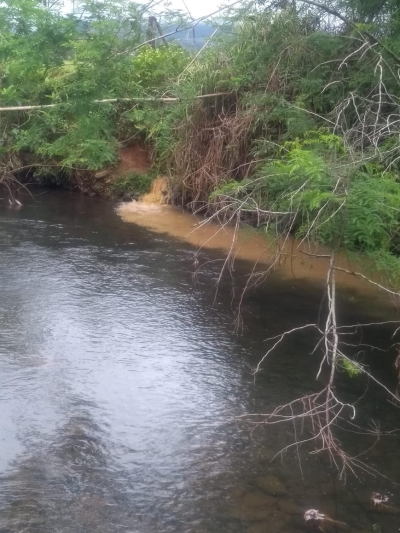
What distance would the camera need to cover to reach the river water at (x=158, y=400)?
4434 mm

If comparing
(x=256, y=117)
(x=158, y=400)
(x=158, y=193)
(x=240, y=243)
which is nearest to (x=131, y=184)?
(x=158, y=193)

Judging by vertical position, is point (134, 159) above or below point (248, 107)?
below

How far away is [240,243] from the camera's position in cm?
1034

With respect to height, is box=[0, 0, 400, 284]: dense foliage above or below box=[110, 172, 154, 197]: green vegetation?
above

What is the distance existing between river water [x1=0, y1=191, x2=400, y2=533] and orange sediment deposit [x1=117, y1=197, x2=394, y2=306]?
1.12ft

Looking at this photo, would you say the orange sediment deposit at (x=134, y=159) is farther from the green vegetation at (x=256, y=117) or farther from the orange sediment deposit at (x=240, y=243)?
the orange sediment deposit at (x=240, y=243)

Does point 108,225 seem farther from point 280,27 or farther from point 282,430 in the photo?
point 282,430

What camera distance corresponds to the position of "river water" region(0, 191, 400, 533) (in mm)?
4434

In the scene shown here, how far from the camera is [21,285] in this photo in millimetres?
8195

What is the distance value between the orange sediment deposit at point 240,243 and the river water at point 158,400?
1.12 feet

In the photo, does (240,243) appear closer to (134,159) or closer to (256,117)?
(256,117)

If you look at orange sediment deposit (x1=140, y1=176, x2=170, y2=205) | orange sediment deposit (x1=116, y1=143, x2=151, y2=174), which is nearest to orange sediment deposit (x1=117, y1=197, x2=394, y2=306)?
orange sediment deposit (x1=140, y1=176, x2=170, y2=205)

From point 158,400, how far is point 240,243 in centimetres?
485

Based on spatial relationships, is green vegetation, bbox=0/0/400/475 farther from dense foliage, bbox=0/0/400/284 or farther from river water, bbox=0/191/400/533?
river water, bbox=0/191/400/533
